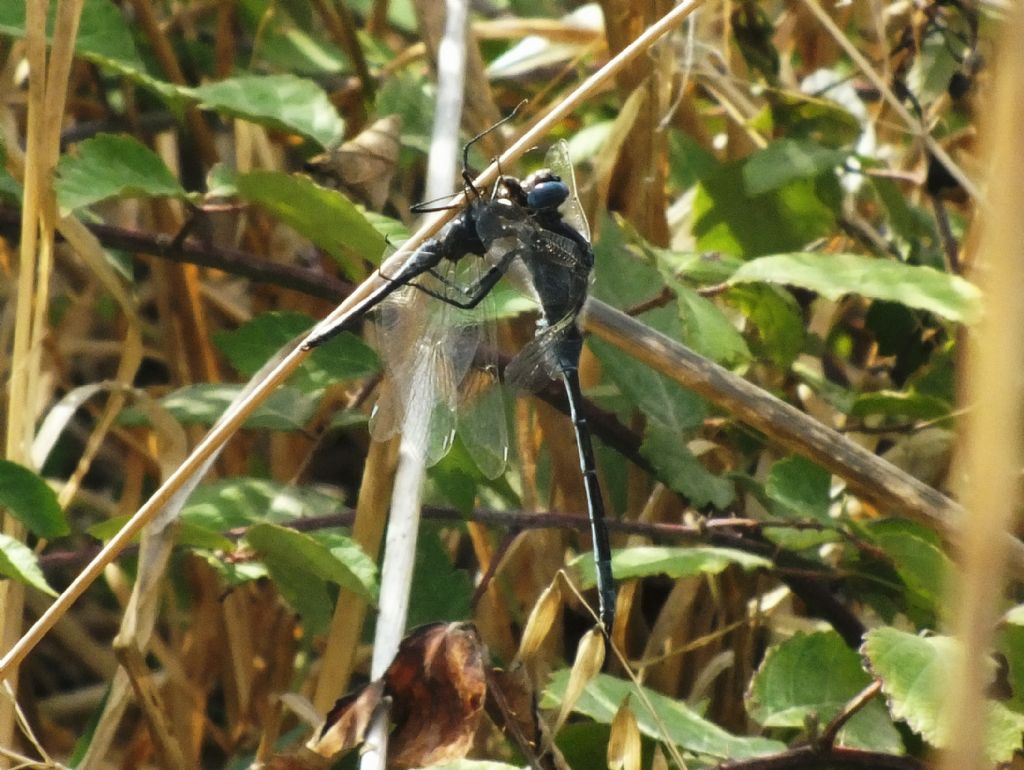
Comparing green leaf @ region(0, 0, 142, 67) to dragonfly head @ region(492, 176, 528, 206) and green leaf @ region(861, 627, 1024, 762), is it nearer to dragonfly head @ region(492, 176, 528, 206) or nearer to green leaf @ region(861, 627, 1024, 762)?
dragonfly head @ region(492, 176, 528, 206)

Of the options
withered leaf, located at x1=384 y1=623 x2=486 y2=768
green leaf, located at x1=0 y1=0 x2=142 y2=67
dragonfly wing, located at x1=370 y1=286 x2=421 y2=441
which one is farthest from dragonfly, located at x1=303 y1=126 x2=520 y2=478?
green leaf, located at x1=0 y1=0 x2=142 y2=67

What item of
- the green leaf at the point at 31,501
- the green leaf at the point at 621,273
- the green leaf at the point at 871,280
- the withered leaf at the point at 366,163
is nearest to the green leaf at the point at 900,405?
the green leaf at the point at 871,280

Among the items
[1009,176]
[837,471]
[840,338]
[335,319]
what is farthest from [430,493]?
[1009,176]

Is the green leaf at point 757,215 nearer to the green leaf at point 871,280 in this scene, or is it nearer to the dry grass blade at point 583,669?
the green leaf at point 871,280

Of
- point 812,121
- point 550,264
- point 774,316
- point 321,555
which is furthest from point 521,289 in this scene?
point 812,121

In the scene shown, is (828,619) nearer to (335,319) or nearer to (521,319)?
(521,319)

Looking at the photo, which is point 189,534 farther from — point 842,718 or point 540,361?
point 842,718
